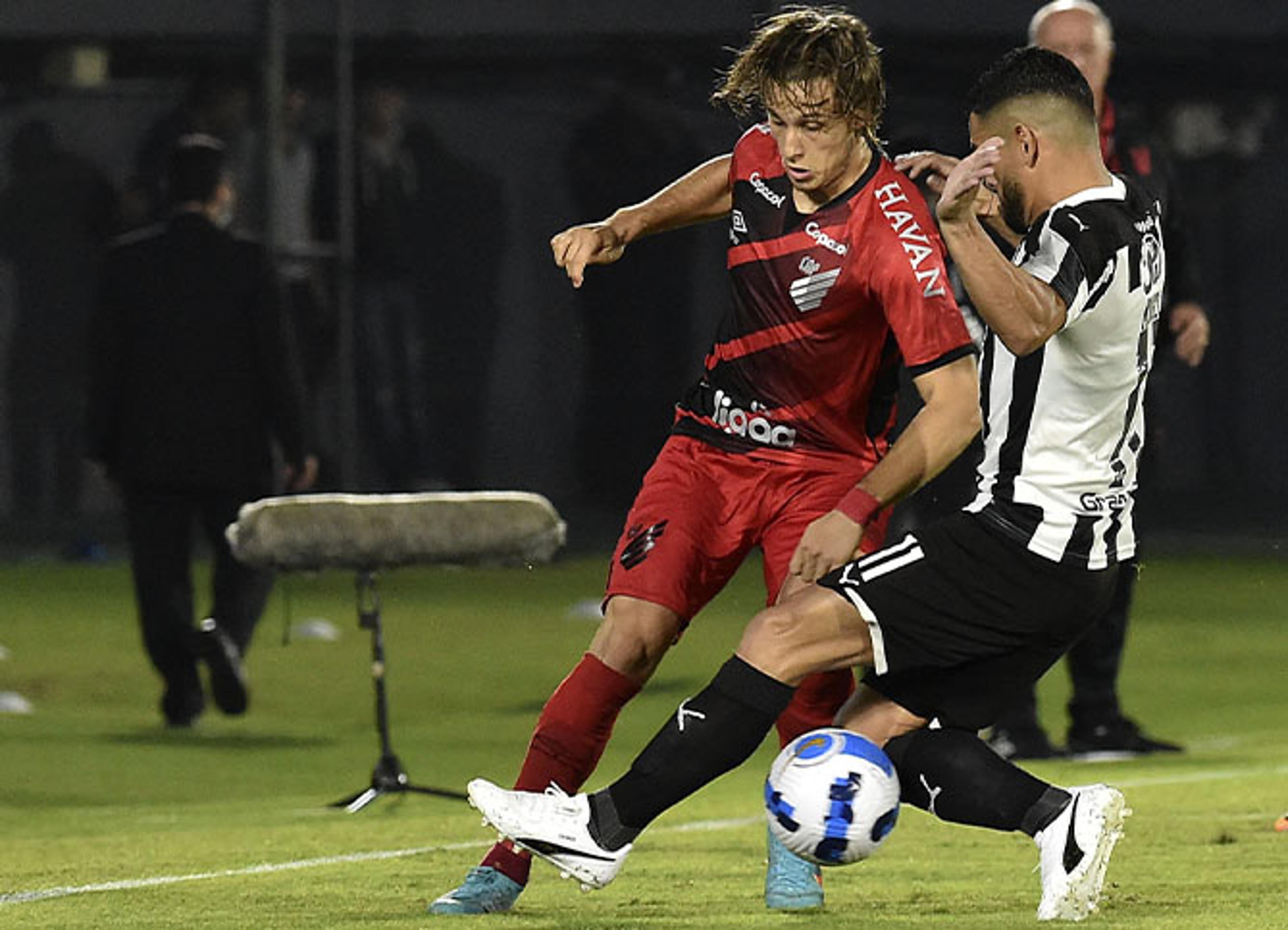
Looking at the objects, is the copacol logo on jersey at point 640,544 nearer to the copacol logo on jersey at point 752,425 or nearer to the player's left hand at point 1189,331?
the copacol logo on jersey at point 752,425

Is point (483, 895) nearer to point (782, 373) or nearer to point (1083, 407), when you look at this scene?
point (782, 373)

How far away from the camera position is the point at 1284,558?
16.2 meters

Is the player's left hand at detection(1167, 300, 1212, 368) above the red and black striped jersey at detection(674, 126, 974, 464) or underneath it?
underneath

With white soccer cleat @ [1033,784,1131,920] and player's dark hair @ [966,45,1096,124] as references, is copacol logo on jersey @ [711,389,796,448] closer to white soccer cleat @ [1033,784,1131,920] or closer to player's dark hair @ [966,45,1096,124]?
player's dark hair @ [966,45,1096,124]

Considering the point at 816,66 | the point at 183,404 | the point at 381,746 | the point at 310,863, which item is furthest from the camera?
the point at 183,404

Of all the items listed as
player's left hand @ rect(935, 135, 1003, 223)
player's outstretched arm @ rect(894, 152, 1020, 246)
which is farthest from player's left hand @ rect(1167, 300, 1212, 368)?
player's left hand @ rect(935, 135, 1003, 223)

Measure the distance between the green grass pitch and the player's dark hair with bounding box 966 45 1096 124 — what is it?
1.49 m

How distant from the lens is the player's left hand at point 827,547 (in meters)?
5.14

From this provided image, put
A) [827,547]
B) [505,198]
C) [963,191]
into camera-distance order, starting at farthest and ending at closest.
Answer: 1. [505,198]
2. [827,547]
3. [963,191]

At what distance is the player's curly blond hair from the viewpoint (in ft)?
17.2

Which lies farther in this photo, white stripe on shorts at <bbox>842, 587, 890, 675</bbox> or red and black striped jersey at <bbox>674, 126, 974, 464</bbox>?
red and black striped jersey at <bbox>674, 126, 974, 464</bbox>

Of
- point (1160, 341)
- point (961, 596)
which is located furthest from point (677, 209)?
point (1160, 341)

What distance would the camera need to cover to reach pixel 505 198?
53.2 feet

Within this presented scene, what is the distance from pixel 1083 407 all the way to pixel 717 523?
854mm
